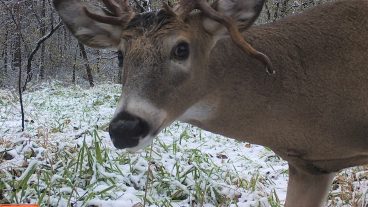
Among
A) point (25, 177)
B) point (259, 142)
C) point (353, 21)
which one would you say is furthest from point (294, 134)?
point (25, 177)

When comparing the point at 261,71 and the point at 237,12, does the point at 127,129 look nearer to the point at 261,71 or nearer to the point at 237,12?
the point at 237,12

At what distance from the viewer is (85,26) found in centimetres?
359

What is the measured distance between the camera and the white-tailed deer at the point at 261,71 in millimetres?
2992

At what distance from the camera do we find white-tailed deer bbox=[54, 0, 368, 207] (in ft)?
9.82

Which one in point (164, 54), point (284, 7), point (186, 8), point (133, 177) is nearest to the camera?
point (164, 54)

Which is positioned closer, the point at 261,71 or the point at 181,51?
the point at 181,51

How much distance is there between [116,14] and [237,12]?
30.1 inches

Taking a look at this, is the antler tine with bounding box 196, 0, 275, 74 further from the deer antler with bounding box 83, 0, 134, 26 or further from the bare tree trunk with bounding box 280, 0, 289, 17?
the bare tree trunk with bounding box 280, 0, 289, 17

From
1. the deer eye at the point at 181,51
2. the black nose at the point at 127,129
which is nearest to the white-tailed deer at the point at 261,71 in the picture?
the deer eye at the point at 181,51

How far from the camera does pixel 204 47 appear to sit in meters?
3.22

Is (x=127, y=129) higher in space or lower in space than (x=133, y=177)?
higher

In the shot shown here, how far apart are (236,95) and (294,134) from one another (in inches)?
→ 17.3

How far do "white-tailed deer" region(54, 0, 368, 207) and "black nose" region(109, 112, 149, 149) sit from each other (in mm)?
222

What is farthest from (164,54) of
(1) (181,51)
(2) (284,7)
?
(2) (284,7)
